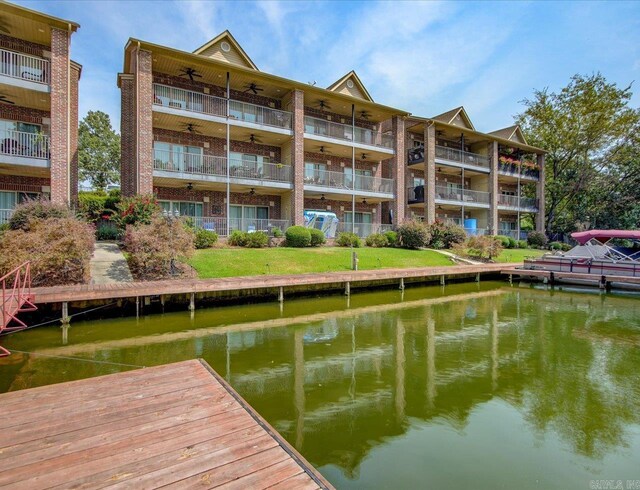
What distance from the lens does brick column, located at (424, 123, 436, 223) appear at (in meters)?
29.7

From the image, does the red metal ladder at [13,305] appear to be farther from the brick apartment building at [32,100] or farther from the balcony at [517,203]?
the balcony at [517,203]

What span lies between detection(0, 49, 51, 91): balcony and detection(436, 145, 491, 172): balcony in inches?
1081

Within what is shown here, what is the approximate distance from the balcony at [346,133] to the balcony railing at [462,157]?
5802 millimetres

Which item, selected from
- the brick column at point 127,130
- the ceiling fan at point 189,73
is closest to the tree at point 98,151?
the brick column at point 127,130

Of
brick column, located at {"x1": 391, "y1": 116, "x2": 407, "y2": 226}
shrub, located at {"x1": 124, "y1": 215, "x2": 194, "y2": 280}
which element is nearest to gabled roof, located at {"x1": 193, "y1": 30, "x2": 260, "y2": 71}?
brick column, located at {"x1": 391, "y1": 116, "x2": 407, "y2": 226}

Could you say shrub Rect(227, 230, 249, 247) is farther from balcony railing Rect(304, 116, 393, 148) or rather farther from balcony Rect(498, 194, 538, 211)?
balcony Rect(498, 194, 538, 211)

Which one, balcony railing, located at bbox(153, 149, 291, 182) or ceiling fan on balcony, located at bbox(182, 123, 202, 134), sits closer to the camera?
balcony railing, located at bbox(153, 149, 291, 182)

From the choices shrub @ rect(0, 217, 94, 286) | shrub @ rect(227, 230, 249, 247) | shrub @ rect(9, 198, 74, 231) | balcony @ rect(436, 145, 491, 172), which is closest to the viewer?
shrub @ rect(0, 217, 94, 286)

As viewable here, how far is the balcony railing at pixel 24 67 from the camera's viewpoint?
635 inches

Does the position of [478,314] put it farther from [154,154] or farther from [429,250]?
[154,154]

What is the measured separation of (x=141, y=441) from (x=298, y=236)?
59.9ft

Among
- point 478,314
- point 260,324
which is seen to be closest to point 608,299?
point 478,314

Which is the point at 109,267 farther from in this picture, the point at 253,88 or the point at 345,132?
the point at 345,132

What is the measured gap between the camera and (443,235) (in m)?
27.2
